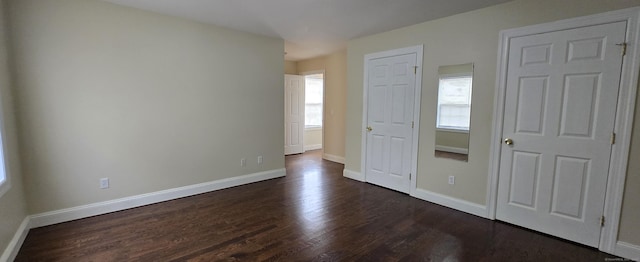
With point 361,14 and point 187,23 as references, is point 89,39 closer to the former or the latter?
point 187,23

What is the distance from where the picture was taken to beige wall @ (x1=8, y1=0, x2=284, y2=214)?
2.73 meters

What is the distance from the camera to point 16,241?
232 cm

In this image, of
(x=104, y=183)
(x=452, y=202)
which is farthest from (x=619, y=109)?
(x=104, y=183)

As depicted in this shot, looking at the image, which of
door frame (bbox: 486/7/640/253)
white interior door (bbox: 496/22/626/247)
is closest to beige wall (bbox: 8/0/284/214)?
white interior door (bbox: 496/22/626/247)

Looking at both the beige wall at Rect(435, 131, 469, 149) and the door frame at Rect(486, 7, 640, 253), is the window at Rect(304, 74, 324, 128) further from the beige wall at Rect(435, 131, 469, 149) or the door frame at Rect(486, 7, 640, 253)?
the door frame at Rect(486, 7, 640, 253)

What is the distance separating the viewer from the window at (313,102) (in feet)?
24.5

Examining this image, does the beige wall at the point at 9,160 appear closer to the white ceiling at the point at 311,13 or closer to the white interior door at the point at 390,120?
the white ceiling at the point at 311,13

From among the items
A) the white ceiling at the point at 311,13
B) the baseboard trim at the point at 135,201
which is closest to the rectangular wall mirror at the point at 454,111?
the white ceiling at the point at 311,13

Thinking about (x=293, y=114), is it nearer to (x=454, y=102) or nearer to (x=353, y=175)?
(x=353, y=175)

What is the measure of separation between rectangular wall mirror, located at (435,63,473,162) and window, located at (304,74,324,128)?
14.0 feet

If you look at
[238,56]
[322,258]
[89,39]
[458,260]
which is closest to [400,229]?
[458,260]

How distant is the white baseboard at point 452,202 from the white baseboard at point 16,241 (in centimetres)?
415

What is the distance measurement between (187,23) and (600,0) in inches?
174

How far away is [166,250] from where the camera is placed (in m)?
2.38
